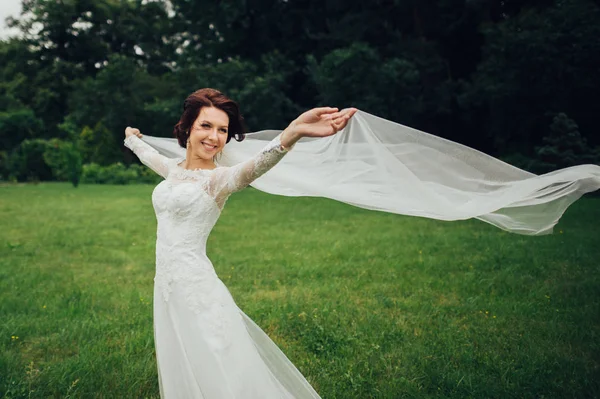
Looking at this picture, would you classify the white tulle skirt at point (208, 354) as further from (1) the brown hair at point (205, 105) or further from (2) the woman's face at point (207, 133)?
(1) the brown hair at point (205, 105)

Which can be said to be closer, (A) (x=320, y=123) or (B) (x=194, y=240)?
(A) (x=320, y=123)

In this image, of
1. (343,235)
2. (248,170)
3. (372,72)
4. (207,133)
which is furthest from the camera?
(372,72)

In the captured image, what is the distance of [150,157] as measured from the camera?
3.85 m

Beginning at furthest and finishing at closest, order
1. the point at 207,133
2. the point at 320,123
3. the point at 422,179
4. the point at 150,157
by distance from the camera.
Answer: the point at 150,157, the point at 422,179, the point at 207,133, the point at 320,123

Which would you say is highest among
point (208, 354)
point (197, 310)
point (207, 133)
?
point (207, 133)

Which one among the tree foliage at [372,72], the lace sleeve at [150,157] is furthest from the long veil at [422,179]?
the tree foliage at [372,72]

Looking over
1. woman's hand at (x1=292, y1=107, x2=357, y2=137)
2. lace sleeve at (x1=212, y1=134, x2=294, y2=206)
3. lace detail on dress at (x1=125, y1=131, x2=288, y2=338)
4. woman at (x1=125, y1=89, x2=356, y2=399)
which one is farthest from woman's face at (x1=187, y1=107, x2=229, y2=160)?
woman's hand at (x1=292, y1=107, x2=357, y2=137)

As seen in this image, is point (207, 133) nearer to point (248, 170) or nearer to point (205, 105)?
point (205, 105)

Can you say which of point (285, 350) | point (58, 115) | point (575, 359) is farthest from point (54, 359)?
point (58, 115)

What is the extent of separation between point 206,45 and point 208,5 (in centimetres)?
215

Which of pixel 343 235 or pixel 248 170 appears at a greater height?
pixel 248 170

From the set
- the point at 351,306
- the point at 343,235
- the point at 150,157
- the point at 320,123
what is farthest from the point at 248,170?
the point at 343,235

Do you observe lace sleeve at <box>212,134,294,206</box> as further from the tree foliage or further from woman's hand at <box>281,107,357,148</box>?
the tree foliage

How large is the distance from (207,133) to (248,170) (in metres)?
0.49
